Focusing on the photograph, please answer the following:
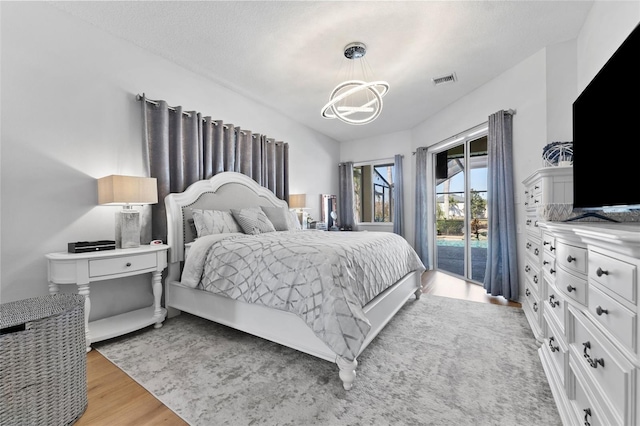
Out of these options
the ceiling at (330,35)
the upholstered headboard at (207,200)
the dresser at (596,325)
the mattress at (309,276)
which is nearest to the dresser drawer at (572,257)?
the dresser at (596,325)

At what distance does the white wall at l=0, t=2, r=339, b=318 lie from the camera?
2.11 metres

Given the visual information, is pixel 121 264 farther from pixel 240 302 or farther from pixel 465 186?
pixel 465 186

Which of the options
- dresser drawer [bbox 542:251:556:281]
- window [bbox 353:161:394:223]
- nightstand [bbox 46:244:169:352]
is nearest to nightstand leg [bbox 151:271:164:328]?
nightstand [bbox 46:244:169:352]

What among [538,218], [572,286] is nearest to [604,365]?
[572,286]

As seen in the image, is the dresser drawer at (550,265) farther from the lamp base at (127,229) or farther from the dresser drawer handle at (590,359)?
the lamp base at (127,229)

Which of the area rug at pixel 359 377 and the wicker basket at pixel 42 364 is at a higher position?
the wicker basket at pixel 42 364

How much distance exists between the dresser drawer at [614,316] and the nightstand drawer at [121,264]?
289 centimetres

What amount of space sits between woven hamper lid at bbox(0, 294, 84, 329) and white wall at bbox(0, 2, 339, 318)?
0.91 meters

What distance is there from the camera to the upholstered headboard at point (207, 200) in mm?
2826

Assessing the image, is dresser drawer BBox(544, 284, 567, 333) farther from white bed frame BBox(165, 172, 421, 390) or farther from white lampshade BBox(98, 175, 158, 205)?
white lampshade BBox(98, 175, 158, 205)

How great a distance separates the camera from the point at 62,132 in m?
2.35

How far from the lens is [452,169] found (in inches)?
189

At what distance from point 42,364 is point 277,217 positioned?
2.54 m

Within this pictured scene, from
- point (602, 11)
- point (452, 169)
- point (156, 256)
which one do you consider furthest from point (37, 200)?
point (452, 169)
